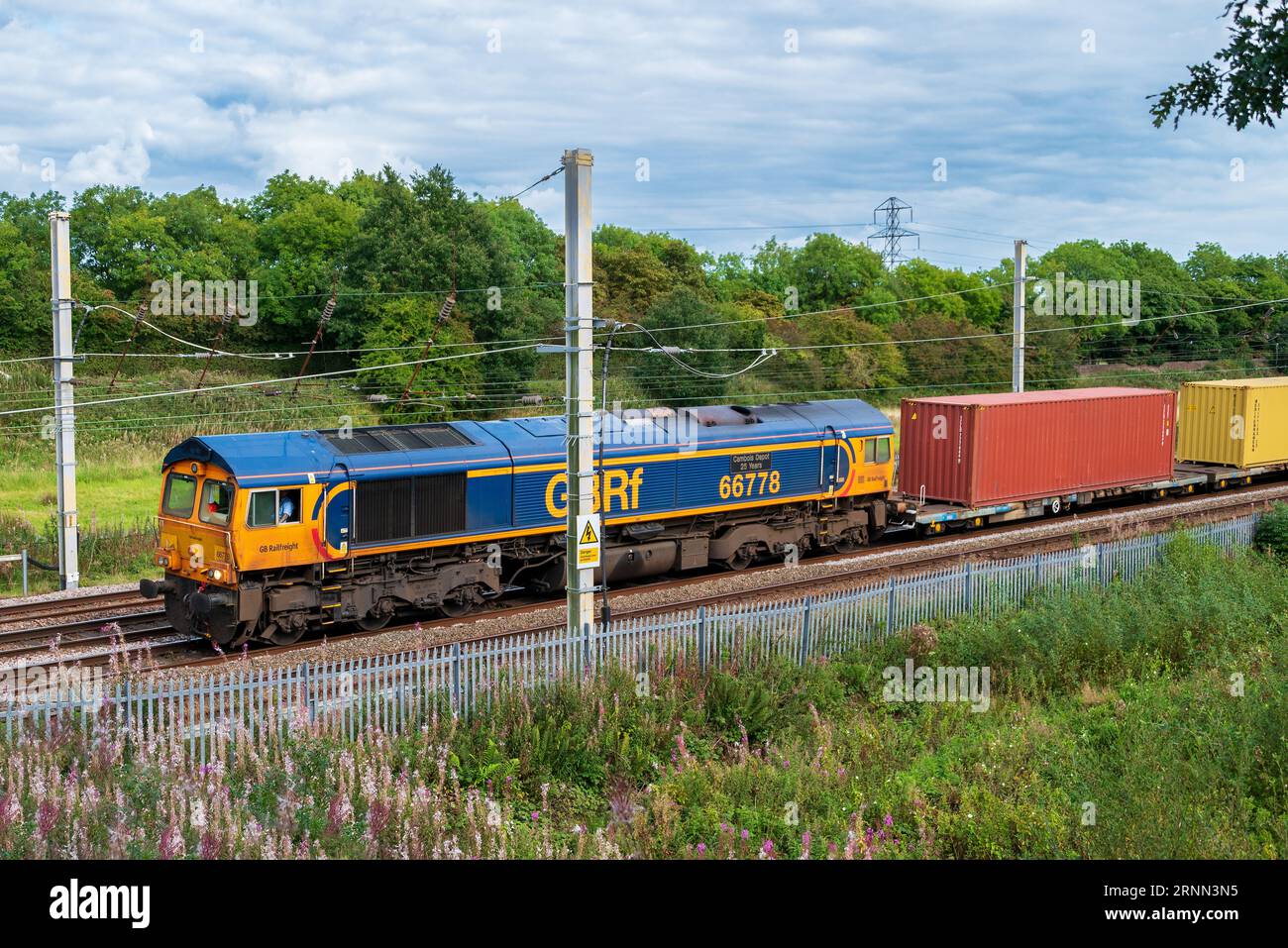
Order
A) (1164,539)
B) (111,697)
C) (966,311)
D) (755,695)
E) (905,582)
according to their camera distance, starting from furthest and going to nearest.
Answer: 1. (966,311)
2. (1164,539)
3. (905,582)
4. (755,695)
5. (111,697)

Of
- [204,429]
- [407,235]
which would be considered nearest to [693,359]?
[407,235]

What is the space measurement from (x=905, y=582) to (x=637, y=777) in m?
7.34

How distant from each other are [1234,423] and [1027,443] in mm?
10057

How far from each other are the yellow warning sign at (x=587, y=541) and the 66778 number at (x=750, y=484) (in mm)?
8696

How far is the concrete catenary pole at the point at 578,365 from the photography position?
1421 cm

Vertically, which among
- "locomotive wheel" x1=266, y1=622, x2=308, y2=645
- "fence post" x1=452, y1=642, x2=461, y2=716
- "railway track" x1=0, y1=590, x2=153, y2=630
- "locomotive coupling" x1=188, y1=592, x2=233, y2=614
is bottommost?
"railway track" x1=0, y1=590, x2=153, y2=630

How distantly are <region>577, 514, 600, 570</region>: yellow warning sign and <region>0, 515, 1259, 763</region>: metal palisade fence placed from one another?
949 millimetres

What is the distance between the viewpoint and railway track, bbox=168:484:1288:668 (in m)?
18.9

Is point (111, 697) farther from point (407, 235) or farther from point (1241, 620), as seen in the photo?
point (407, 235)

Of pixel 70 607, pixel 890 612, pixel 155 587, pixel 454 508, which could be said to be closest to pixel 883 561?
pixel 890 612

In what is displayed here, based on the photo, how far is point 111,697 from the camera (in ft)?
38.9

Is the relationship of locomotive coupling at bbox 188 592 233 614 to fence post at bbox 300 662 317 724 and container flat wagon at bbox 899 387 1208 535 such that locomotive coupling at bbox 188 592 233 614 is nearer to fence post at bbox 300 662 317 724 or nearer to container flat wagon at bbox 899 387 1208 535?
fence post at bbox 300 662 317 724

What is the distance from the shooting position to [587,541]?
14836 millimetres

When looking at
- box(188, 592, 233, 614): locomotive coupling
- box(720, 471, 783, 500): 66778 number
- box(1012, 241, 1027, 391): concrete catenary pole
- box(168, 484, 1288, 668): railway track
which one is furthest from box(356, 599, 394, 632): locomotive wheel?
box(1012, 241, 1027, 391): concrete catenary pole
